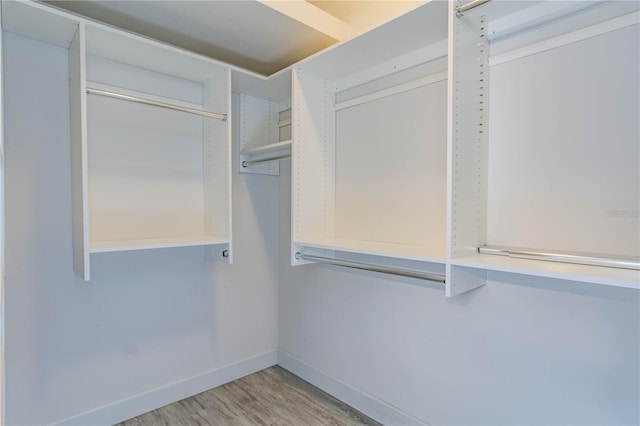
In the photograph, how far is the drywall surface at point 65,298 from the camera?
1.84 meters

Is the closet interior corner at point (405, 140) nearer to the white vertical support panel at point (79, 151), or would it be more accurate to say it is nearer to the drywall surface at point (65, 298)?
the white vertical support panel at point (79, 151)

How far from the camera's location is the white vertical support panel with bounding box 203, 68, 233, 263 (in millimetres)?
2229

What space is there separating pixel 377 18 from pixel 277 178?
1403mm

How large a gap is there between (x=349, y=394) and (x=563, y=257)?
164 cm

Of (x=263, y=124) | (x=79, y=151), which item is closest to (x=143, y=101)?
(x=79, y=151)

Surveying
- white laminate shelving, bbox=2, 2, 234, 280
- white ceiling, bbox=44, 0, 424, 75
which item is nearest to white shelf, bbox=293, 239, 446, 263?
white laminate shelving, bbox=2, 2, 234, 280

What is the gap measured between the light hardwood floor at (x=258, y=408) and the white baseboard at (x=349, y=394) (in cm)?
4

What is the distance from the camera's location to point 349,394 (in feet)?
7.76

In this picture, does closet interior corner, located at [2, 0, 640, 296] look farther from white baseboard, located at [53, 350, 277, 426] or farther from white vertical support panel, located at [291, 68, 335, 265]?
white baseboard, located at [53, 350, 277, 426]

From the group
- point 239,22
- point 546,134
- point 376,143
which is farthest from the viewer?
point 376,143

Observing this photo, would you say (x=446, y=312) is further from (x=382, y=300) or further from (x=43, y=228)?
(x=43, y=228)

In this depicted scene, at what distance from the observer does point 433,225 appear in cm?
188

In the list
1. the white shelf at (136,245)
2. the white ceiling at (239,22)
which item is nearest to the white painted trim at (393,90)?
the white ceiling at (239,22)

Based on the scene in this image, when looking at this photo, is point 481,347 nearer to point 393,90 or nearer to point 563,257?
point 563,257
